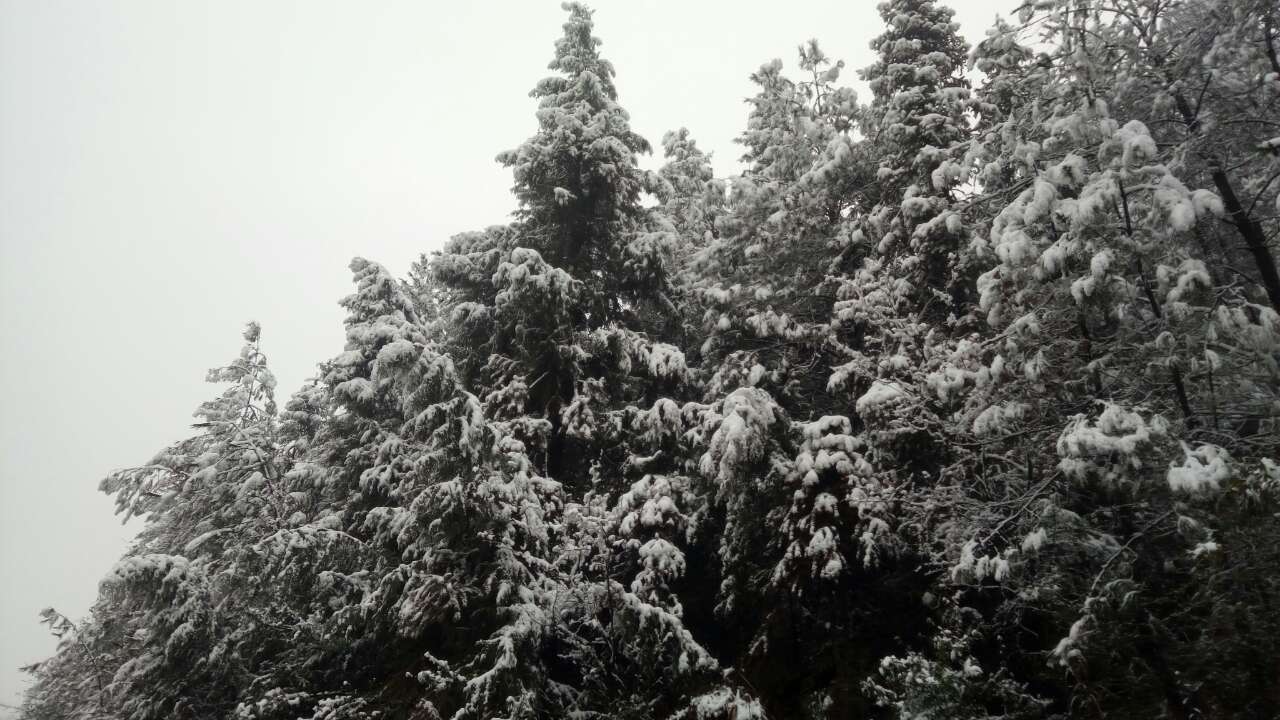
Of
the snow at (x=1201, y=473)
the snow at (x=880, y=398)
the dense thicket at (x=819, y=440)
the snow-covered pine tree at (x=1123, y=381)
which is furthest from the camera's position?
the snow at (x=880, y=398)

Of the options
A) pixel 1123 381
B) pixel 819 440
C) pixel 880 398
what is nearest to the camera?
pixel 1123 381

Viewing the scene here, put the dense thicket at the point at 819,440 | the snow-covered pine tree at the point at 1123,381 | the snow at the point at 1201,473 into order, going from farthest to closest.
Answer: the dense thicket at the point at 819,440
the snow-covered pine tree at the point at 1123,381
the snow at the point at 1201,473

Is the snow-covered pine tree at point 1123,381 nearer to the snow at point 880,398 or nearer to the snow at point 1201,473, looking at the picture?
the snow at point 1201,473

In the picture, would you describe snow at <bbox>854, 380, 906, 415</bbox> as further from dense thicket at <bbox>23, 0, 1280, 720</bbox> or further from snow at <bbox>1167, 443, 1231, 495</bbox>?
snow at <bbox>1167, 443, 1231, 495</bbox>

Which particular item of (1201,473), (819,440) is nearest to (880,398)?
(819,440)

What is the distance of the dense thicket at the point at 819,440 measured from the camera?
7.00 meters

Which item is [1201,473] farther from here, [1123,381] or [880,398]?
[880,398]

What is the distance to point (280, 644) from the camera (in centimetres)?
1514

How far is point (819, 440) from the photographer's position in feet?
34.4

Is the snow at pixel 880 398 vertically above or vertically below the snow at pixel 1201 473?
above

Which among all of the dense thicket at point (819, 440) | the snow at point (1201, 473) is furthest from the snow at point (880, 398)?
the snow at point (1201, 473)

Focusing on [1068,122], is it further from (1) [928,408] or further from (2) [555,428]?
(2) [555,428]

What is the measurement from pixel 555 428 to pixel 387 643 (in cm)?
526

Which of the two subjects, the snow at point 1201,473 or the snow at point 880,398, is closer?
the snow at point 1201,473
